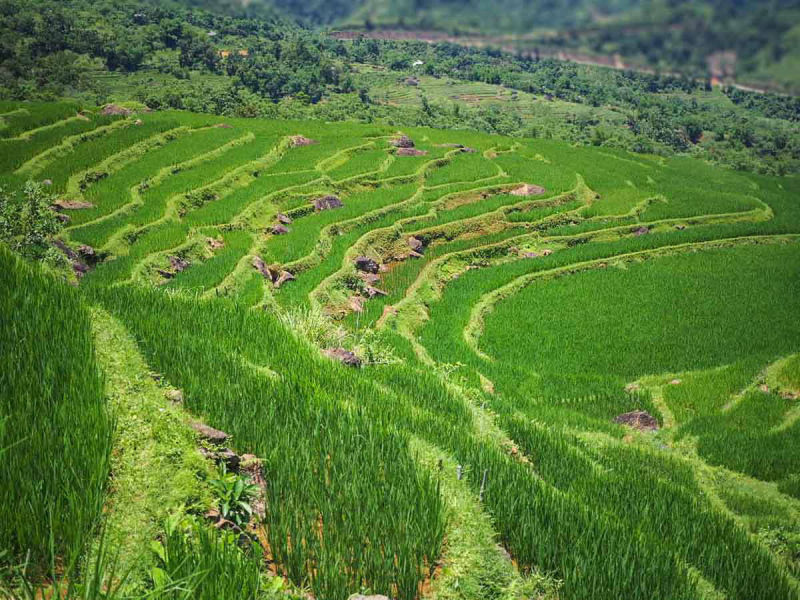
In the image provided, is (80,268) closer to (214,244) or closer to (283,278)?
(214,244)

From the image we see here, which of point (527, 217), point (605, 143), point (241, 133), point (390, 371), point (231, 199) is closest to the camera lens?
point (390, 371)

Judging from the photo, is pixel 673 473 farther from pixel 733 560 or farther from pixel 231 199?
pixel 231 199

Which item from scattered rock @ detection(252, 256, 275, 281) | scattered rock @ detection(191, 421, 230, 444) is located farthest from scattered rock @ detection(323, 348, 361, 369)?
scattered rock @ detection(252, 256, 275, 281)

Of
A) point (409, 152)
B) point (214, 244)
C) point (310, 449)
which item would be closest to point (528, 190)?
point (409, 152)

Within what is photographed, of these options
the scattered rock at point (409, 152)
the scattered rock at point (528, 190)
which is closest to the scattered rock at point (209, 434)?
the scattered rock at point (528, 190)

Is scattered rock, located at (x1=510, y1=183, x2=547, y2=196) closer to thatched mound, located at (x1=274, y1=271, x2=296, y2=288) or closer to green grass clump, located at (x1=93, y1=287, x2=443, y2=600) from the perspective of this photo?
thatched mound, located at (x1=274, y1=271, x2=296, y2=288)

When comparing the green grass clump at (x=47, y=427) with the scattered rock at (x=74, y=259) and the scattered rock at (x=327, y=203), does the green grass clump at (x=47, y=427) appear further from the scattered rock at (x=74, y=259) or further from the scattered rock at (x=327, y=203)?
the scattered rock at (x=327, y=203)

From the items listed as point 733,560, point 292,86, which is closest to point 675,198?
point 733,560
